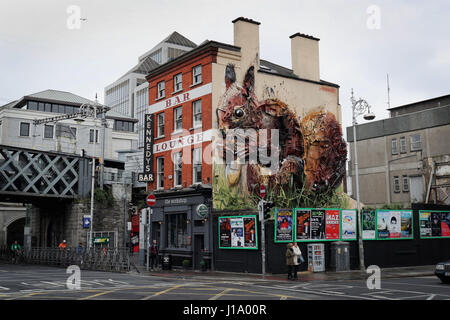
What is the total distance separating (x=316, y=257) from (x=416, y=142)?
3145 centimetres

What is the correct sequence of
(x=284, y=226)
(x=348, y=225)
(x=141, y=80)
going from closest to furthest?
(x=284, y=226) → (x=348, y=225) → (x=141, y=80)

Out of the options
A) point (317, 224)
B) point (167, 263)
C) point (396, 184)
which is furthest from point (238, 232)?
point (396, 184)

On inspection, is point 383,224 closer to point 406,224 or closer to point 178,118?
point 406,224

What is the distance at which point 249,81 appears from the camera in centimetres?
3262

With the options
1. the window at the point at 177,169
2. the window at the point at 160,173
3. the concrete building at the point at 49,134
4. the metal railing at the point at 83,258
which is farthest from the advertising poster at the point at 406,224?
the concrete building at the point at 49,134

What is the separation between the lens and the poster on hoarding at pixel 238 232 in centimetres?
2651

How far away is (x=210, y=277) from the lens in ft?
80.5

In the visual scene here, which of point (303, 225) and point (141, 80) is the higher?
point (141, 80)

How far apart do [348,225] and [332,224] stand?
1305 millimetres

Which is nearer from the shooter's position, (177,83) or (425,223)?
(425,223)

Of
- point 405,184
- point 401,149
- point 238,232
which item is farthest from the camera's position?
point 401,149

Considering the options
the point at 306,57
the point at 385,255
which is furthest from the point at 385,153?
the point at 385,255

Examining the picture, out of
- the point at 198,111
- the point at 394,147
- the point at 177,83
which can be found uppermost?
the point at 177,83

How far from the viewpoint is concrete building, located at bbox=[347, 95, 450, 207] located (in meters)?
51.2
